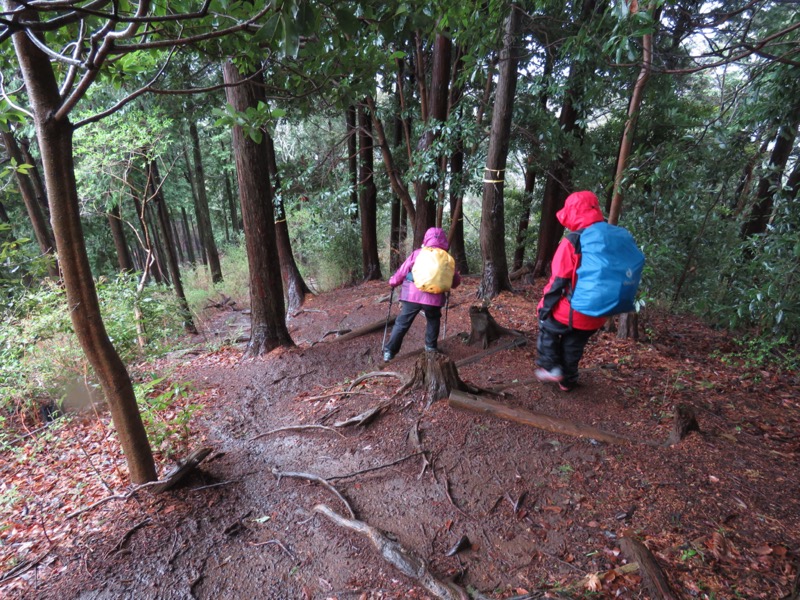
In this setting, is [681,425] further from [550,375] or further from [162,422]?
[162,422]

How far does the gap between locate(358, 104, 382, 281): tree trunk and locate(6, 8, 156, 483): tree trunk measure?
9.26 m

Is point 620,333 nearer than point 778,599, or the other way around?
point 778,599

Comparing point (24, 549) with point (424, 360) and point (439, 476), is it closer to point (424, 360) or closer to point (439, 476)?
point (439, 476)

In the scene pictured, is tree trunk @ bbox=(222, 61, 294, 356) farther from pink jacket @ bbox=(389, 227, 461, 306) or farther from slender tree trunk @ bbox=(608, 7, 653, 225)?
slender tree trunk @ bbox=(608, 7, 653, 225)

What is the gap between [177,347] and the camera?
870 cm

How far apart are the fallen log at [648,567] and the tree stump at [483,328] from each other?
3478mm

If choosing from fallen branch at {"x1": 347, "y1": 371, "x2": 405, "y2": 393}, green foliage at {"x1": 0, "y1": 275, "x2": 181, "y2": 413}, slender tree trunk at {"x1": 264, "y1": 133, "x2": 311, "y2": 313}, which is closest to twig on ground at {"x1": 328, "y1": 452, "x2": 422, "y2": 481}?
fallen branch at {"x1": 347, "y1": 371, "x2": 405, "y2": 393}

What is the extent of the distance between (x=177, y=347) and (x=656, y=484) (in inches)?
356

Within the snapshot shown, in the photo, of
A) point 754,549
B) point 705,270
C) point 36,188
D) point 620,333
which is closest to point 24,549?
point 754,549

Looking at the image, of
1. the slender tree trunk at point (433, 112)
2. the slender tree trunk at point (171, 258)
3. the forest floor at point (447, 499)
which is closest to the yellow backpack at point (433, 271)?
the forest floor at point (447, 499)

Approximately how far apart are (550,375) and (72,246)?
4.23 m

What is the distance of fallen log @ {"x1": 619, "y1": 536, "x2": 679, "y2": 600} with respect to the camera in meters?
1.99

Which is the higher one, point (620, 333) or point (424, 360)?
point (424, 360)

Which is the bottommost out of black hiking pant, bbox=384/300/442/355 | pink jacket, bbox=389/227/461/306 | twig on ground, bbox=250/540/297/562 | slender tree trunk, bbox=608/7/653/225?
twig on ground, bbox=250/540/297/562
